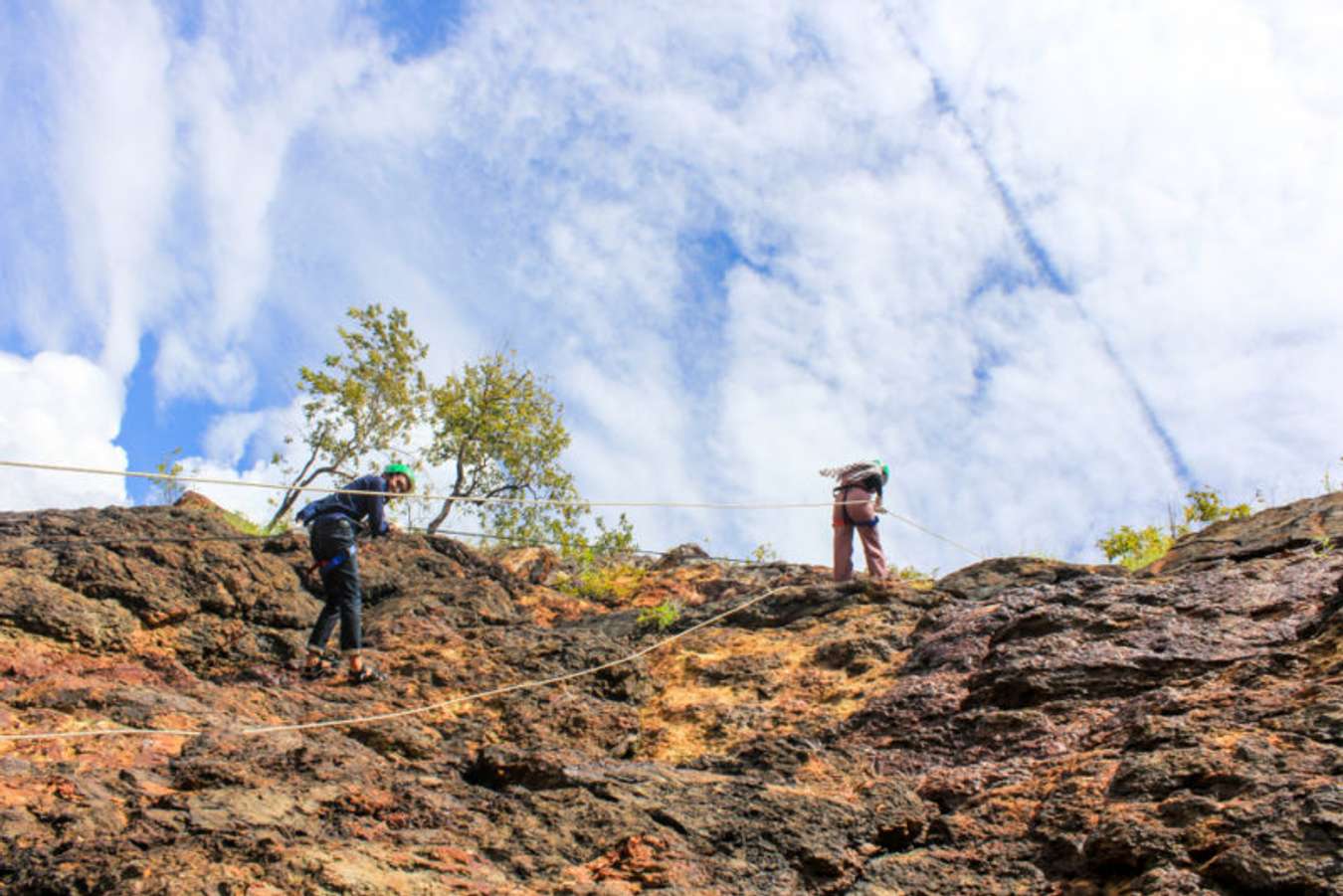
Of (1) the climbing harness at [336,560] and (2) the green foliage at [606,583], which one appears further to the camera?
(2) the green foliage at [606,583]

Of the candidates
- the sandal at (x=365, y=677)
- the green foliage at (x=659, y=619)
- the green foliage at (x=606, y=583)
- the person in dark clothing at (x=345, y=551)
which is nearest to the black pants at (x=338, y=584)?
the person in dark clothing at (x=345, y=551)

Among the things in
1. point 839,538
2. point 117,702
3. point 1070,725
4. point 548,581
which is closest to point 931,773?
point 1070,725

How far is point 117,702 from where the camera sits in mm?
5973

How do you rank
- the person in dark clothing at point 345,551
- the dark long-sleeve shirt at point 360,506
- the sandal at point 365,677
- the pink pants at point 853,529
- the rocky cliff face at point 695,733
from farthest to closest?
the pink pants at point 853,529 → the dark long-sleeve shirt at point 360,506 → the person in dark clothing at point 345,551 → the sandal at point 365,677 → the rocky cliff face at point 695,733

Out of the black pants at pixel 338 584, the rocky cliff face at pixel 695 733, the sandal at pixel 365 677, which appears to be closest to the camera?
the rocky cliff face at pixel 695 733

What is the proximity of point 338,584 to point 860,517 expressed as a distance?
5710 mm

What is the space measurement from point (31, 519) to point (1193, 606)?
10072 mm

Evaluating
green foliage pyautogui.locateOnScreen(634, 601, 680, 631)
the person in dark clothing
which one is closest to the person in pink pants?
green foliage pyautogui.locateOnScreen(634, 601, 680, 631)

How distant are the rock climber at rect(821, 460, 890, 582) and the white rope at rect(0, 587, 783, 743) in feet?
5.07

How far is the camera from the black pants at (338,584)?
26.5ft

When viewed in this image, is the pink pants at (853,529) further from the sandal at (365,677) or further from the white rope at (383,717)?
the sandal at (365,677)

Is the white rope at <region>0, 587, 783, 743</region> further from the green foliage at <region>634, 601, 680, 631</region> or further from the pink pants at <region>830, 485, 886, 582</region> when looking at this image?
the pink pants at <region>830, 485, 886, 582</region>

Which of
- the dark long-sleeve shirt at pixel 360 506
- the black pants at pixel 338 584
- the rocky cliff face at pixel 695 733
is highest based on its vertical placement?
the dark long-sleeve shirt at pixel 360 506

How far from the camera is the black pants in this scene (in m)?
8.09
